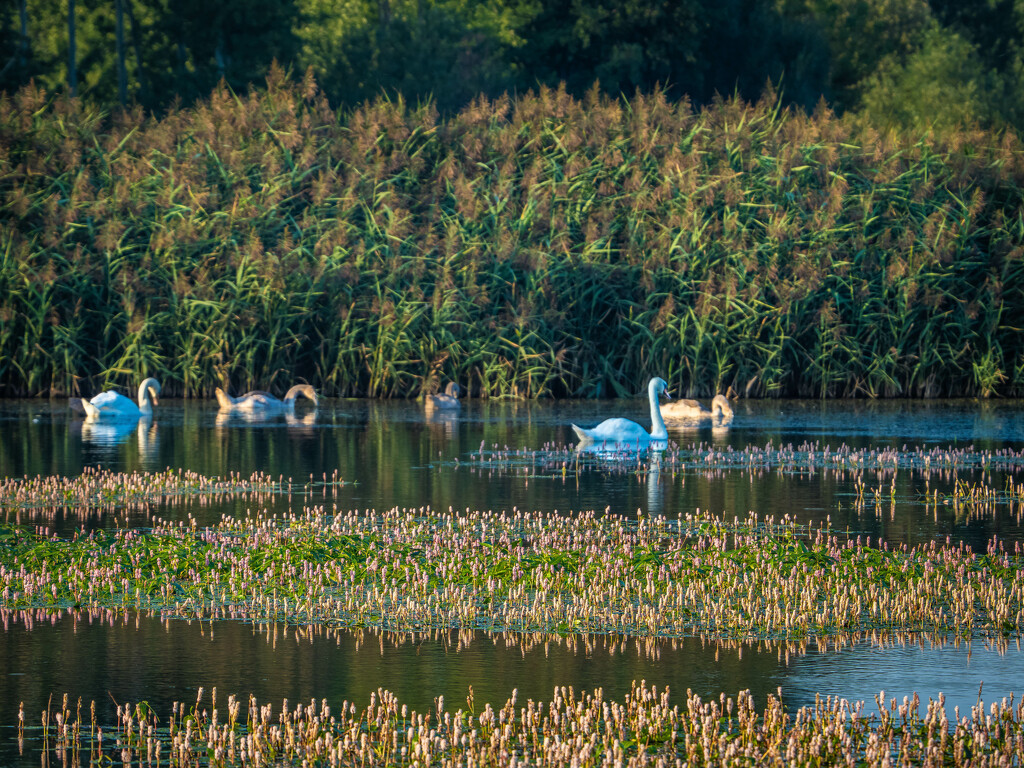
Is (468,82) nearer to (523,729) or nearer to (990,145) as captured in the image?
(990,145)

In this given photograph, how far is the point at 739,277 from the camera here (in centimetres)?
3678

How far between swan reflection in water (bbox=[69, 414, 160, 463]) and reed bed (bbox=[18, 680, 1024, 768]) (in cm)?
1463

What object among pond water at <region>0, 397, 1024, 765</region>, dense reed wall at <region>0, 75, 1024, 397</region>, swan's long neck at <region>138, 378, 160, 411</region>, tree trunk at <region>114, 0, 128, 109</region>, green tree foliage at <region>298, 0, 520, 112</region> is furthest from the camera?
green tree foliage at <region>298, 0, 520, 112</region>

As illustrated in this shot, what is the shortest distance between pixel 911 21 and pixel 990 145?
111 ft

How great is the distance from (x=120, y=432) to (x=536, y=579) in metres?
16.7

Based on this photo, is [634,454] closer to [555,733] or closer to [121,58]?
[555,733]

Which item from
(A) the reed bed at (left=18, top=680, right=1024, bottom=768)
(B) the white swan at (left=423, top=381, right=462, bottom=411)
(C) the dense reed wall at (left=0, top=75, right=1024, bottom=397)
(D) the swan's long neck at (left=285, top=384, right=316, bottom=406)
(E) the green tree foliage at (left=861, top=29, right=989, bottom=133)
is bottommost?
(A) the reed bed at (left=18, top=680, right=1024, bottom=768)

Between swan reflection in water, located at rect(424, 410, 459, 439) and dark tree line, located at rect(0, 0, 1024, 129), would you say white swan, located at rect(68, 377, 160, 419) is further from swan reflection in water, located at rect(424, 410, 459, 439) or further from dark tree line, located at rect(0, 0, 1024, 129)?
dark tree line, located at rect(0, 0, 1024, 129)

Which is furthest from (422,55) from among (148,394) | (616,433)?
(616,433)

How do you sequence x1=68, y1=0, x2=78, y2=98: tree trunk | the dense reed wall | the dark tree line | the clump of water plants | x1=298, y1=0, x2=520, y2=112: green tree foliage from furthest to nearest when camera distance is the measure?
x1=298, y1=0, x2=520, y2=112: green tree foliage < the dark tree line < x1=68, y1=0, x2=78, y2=98: tree trunk < the dense reed wall < the clump of water plants

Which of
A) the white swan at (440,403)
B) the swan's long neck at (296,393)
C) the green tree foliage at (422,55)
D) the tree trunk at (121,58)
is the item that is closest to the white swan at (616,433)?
the white swan at (440,403)

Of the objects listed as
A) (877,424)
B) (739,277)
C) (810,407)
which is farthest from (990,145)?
(877,424)

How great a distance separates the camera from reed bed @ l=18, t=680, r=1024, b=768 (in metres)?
8.79

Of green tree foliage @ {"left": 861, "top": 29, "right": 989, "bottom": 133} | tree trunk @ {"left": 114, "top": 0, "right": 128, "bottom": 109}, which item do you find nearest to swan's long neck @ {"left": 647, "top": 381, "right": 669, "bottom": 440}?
tree trunk @ {"left": 114, "top": 0, "right": 128, "bottom": 109}
